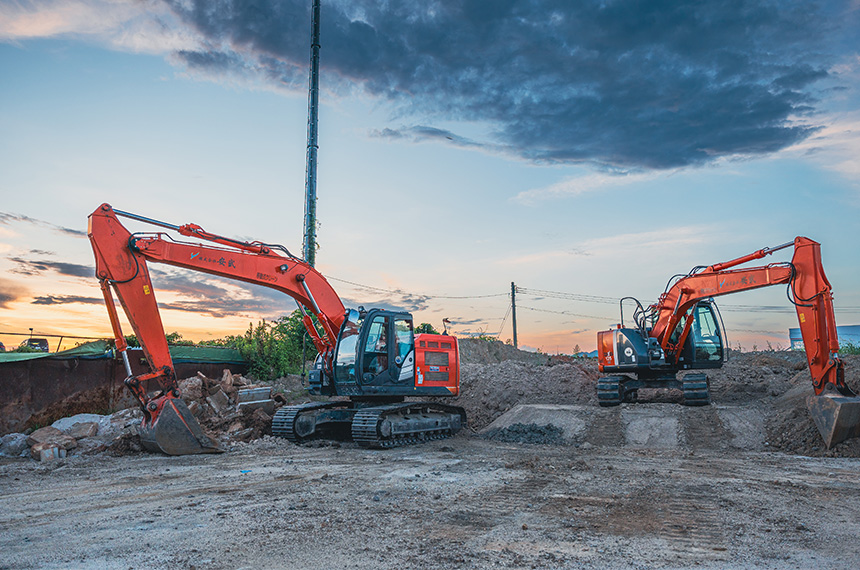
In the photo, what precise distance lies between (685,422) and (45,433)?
13.4m

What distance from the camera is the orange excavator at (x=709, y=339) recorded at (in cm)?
1220

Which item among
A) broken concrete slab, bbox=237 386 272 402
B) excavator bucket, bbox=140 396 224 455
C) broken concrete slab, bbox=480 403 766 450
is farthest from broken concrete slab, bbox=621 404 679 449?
excavator bucket, bbox=140 396 224 455

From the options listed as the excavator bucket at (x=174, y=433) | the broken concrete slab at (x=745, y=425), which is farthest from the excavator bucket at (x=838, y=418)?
the excavator bucket at (x=174, y=433)

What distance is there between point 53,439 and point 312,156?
1307cm

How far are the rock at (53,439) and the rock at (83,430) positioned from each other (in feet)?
1.93

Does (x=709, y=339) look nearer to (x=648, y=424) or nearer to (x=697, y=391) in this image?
(x=697, y=391)

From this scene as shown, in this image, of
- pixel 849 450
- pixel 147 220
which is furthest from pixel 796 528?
pixel 147 220

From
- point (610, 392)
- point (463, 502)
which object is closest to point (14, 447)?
point (463, 502)

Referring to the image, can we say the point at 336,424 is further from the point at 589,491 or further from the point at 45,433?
the point at 589,491

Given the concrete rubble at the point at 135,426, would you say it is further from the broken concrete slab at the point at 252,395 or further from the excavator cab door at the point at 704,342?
the excavator cab door at the point at 704,342

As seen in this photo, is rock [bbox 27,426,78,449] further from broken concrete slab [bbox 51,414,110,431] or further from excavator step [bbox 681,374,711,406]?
excavator step [bbox 681,374,711,406]

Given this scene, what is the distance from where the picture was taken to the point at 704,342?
16641 mm

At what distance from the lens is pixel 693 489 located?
26.3ft

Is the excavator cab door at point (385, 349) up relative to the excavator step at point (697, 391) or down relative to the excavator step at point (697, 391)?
up
